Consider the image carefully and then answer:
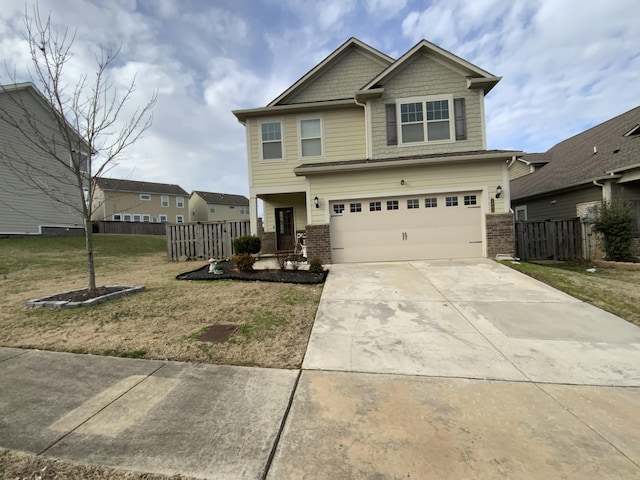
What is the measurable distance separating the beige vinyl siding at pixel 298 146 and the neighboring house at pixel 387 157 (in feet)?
0.13

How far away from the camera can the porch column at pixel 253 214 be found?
1245 cm

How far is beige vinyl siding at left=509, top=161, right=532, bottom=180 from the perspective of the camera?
65.7 feet

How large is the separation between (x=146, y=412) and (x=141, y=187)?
41.1 m

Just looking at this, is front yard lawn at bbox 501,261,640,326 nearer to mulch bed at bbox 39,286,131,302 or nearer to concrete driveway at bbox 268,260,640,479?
concrete driveway at bbox 268,260,640,479

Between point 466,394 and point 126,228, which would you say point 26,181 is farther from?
point 466,394

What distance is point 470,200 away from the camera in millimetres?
10312

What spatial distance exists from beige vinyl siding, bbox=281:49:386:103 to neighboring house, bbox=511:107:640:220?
386 inches

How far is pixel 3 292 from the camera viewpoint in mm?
7211

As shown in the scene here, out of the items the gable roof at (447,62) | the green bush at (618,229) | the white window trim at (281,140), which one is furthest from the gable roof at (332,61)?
the green bush at (618,229)

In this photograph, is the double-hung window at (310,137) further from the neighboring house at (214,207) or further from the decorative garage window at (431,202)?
the neighboring house at (214,207)

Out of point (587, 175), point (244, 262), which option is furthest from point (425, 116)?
point (244, 262)

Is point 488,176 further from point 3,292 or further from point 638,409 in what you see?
point 3,292

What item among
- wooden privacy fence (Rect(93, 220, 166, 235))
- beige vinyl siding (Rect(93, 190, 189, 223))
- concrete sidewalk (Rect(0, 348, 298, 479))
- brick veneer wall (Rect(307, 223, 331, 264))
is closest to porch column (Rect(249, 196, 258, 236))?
brick veneer wall (Rect(307, 223, 331, 264))

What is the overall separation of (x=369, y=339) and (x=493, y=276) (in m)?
5.10
